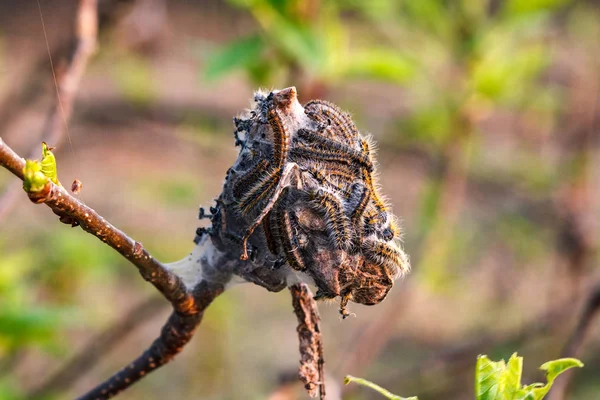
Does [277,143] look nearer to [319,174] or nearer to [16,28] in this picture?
[319,174]

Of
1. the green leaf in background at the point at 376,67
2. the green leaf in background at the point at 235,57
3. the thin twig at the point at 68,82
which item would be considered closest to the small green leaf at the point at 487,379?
the thin twig at the point at 68,82

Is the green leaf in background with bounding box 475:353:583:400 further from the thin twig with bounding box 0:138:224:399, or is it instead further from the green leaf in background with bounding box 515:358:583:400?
the thin twig with bounding box 0:138:224:399

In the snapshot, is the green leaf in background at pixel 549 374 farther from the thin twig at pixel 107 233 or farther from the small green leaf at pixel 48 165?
the small green leaf at pixel 48 165

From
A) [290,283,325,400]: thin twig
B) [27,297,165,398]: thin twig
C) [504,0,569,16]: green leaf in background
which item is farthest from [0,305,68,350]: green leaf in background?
[504,0,569,16]: green leaf in background

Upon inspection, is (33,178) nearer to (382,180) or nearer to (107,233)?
(107,233)

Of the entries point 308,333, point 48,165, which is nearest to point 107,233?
point 48,165

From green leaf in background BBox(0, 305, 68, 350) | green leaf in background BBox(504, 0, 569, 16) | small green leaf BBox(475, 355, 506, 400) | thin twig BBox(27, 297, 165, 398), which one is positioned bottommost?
small green leaf BBox(475, 355, 506, 400)
